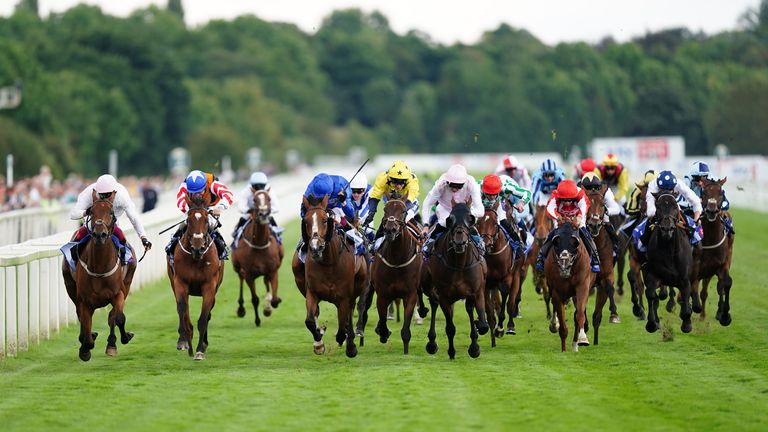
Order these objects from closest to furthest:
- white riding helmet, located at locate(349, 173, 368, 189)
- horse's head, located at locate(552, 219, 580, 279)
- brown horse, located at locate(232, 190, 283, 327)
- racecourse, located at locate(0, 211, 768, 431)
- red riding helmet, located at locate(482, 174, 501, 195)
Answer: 1. racecourse, located at locate(0, 211, 768, 431)
2. horse's head, located at locate(552, 219, 580, 279)
3. red riding helmet, located at locate(482, 174, 501, 195)
4. white riding helmet, located at locate(349, 173, 368, 189)
5. brown horse, located at locate(232, 190, 283, 327)

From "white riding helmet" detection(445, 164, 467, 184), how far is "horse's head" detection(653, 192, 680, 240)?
7.83ft

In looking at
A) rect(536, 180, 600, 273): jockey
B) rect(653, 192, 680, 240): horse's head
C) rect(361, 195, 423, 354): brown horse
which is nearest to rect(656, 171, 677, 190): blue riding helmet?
rect(653, 192, 680, 240): horse's head

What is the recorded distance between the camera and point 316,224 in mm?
13609

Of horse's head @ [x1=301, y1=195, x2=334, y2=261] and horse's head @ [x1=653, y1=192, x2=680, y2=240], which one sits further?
horse's head @ [x1=653, y1=192, x2=680, y2=240]

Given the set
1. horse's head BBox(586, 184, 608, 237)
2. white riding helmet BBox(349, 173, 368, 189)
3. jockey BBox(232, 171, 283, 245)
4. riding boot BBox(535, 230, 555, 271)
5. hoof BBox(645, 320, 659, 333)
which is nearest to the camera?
riding boot BBox(535, 230, 555, 271)

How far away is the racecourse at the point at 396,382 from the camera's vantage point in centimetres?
1053

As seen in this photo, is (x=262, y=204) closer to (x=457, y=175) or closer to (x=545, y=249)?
(x=457, y=175)

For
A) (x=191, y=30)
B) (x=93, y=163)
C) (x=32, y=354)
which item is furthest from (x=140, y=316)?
(x=191, y=30)

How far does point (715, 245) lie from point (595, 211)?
5.27 feet

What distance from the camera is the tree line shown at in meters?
80.2

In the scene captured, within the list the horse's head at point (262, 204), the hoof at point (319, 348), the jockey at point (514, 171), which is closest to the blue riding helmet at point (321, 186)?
the horse's head at point (262, 204)

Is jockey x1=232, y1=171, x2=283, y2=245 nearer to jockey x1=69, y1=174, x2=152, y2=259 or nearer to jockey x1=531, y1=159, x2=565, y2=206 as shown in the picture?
jockey x1=531, y1=159, x2=565, y2=206

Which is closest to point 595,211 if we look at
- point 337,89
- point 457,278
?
point 457,278

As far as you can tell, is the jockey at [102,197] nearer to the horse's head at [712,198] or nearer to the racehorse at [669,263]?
the racehorse at [669,263]
